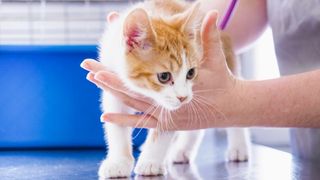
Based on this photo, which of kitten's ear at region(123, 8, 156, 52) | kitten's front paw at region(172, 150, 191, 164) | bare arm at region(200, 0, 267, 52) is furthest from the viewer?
bare arm at region(200, 0, 267, 52)

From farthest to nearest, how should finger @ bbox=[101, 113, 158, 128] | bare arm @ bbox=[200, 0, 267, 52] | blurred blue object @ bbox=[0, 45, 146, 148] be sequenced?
blurred blue object @ bbox=[0, 45, 146, 148] → bare arm @ bbox=[200, 0, 267, 52] → finger @ bbox=[101, 113, 158, 128]

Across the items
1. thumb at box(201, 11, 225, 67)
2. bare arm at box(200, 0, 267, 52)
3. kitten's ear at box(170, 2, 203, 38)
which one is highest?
bare arm at box(200, 0, 267, 52)

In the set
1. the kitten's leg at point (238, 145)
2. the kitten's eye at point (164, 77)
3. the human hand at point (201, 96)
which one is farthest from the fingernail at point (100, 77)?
the kitten's leg at point (238, 145)

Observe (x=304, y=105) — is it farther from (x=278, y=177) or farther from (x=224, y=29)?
(x=224, y=29)

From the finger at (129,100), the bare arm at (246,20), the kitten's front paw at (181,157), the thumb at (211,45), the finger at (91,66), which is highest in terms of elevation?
the bare arm at (246,20)

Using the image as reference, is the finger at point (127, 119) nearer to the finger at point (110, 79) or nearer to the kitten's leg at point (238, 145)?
the finger at point (110, 79)

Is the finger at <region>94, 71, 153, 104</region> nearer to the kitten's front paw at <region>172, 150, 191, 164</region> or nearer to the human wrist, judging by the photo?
the human wrist

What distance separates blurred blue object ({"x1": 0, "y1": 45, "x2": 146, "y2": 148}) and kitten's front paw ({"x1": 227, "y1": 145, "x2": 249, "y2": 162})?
1.66ft

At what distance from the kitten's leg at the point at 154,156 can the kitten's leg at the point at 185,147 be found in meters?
0.18

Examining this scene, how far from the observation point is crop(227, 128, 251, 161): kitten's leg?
1.38 m

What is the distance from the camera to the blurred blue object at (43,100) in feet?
5.33

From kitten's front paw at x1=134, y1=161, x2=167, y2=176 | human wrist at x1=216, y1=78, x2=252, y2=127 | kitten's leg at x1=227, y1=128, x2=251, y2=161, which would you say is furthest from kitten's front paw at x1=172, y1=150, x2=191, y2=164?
human wrist at x1=216, y1=78, x2=252, y2=127

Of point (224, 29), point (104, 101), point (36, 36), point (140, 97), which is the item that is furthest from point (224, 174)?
point (36, 36)

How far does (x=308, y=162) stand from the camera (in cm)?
120
